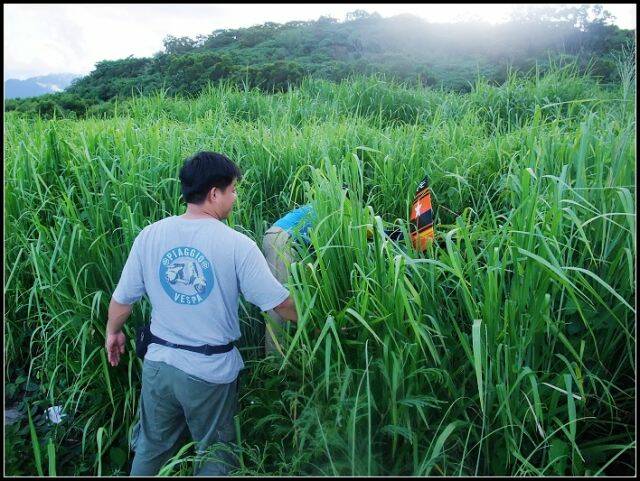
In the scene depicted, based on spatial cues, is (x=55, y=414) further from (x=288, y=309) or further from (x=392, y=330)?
(x=392, y=330)

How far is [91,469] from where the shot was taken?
2.02 metres

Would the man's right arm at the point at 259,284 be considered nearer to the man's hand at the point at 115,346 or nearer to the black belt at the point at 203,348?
the black belt at the point at 203,348

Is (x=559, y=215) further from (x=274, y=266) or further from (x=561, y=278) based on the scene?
(x=274, y=266)

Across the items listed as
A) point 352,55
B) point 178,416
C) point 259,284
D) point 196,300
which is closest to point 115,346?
point 178,416

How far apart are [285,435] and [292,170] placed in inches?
71.5

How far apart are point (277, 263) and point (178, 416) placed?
0.74 m

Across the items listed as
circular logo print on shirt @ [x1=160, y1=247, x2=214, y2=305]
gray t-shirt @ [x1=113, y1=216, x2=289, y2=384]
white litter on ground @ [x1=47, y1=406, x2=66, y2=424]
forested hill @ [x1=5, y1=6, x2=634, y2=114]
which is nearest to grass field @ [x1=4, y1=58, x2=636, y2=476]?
white litter on ground @ [x1=47, y1=406, x2=66, y2=424]

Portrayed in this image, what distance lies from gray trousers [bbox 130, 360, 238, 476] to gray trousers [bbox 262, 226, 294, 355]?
0.26 meters

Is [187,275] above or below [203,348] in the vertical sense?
above

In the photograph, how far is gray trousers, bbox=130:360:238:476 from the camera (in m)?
1.80

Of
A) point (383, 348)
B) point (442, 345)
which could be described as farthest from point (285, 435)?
point (442, 345)

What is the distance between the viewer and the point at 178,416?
194 cm

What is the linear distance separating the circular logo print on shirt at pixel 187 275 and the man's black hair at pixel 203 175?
21 centimetres

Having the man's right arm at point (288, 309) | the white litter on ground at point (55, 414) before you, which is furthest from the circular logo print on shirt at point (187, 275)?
the white litter on ground at point (55, 414)
